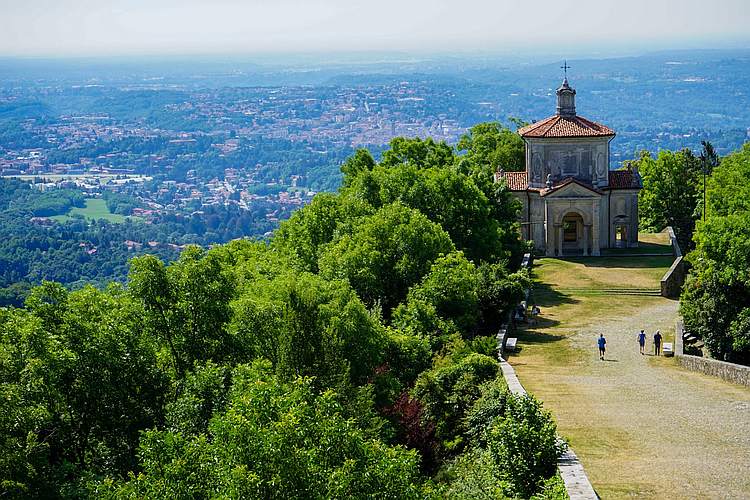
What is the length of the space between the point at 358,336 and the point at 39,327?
8847 millimetres

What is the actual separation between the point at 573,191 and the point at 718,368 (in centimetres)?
2375

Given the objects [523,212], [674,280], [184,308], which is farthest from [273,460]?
[523,212]

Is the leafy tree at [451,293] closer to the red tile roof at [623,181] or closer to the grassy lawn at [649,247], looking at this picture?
the grassy lawn at [649,247]

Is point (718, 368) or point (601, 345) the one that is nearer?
point (718, 368)

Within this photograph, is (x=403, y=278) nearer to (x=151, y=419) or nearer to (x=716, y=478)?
(x=151, y=419)

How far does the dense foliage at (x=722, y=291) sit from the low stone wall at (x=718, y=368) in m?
2.33

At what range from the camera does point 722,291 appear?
1459 inches

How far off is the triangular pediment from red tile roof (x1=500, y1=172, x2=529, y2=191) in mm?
2027

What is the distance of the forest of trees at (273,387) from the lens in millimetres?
18234

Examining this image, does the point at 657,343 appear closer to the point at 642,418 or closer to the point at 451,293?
the point at 451,293

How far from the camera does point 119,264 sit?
144 metres

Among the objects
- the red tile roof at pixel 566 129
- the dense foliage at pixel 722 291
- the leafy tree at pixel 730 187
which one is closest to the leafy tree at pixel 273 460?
the dense foliage at pixel 722 291

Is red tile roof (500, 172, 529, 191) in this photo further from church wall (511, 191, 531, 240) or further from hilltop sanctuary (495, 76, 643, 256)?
church wall (511, 191, 531, 240)

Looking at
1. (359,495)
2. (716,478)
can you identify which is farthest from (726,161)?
(359,495)
